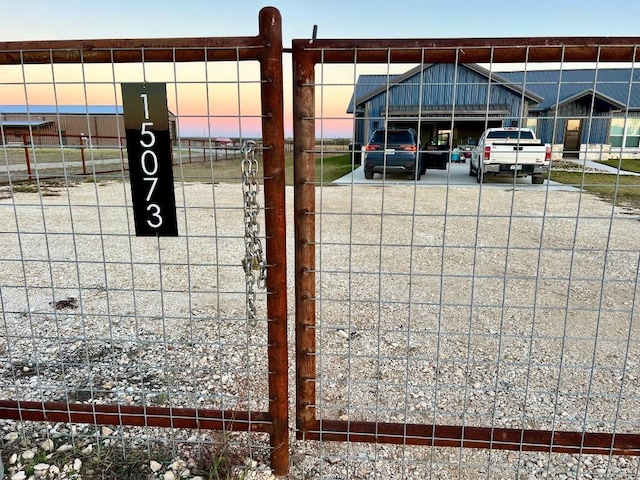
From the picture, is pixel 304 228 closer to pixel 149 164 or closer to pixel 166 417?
pixel 149 164

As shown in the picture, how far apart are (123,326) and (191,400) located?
4.27 ft

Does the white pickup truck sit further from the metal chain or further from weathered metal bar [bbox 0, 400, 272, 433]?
weathered metal bar [bbox 0, 400, 272, 433]

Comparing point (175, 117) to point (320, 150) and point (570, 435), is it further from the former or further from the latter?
point (570, 435)

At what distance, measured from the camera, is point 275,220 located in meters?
1.82

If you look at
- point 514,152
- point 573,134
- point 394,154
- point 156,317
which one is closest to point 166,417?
point 156,317

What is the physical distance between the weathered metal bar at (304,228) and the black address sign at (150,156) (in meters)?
0.50

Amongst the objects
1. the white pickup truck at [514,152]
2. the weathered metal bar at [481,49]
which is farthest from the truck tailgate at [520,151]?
the weathered metal bar at [481,49]

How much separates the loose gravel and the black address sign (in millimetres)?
103

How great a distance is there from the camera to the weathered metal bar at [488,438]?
1919 mm

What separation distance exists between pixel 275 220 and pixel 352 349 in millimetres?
1673

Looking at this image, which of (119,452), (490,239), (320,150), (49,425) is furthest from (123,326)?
(490,239)

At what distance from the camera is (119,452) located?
7.02 feet

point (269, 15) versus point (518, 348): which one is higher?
point (269, 15)

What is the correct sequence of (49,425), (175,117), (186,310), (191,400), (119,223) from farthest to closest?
(119,223), (186,310), (191,400), (49,425), (175,117)
